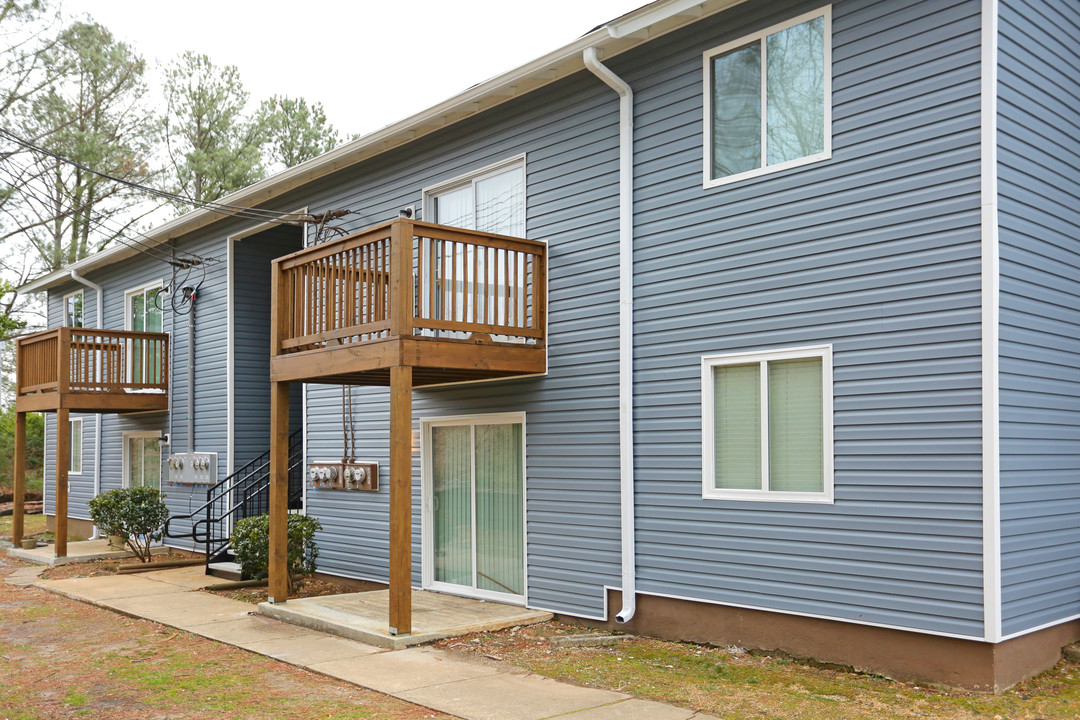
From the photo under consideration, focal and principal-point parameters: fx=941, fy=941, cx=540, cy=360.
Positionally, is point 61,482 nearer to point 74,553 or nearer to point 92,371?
point 74,553

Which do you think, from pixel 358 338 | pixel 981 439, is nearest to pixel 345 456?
pixel 358 338

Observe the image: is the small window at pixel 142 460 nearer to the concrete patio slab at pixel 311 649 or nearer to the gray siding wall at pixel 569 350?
the gray siding wall at pixel 569 350

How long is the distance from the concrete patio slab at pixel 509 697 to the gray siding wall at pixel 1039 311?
2.96 m

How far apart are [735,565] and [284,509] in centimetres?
510

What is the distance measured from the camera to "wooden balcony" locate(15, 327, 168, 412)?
52.6 ft

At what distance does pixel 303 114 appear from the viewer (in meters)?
32.1

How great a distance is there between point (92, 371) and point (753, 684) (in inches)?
536

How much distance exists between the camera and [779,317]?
7.69m

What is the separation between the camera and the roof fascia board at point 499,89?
27.3ft

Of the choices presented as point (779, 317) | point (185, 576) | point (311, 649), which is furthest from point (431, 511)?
point (779, 317)

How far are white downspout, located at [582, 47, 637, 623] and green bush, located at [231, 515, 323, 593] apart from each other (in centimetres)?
451

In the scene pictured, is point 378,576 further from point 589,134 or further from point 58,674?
point 589,134

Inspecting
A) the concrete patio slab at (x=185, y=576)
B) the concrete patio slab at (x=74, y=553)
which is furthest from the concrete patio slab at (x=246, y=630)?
the concrete patio slab at (x=74, y=553)

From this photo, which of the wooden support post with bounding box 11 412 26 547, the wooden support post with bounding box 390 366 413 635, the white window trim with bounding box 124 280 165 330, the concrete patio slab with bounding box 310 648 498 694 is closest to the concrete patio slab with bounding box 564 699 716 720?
the concrete patio slab with bounding box 310 648 498 694
